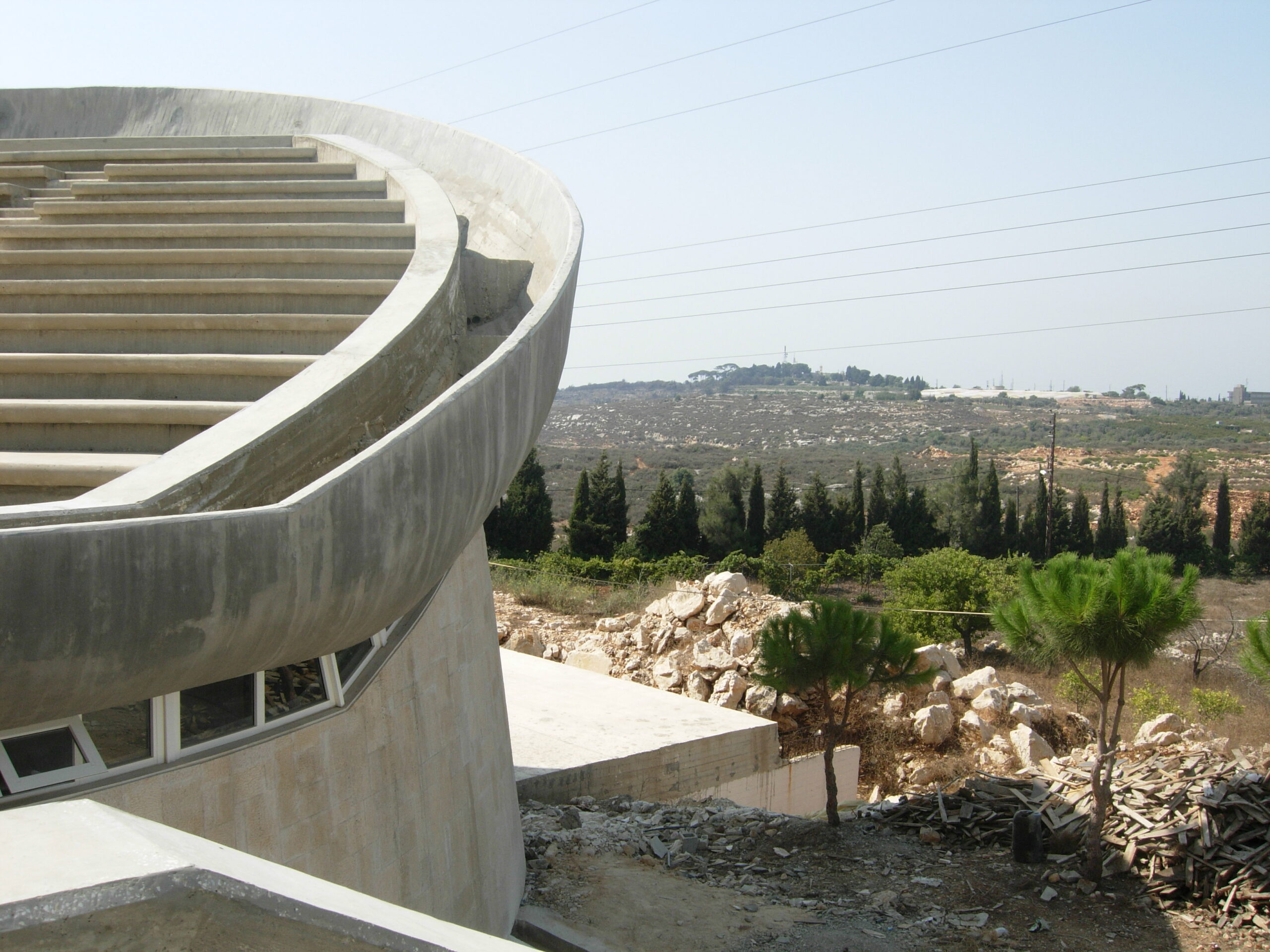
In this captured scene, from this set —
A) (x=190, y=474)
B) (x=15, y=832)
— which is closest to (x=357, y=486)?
(x=190, y=474)

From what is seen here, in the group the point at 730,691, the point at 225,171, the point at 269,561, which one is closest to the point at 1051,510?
the point at 730,691

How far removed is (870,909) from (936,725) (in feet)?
19.3

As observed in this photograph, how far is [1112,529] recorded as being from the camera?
36719mm

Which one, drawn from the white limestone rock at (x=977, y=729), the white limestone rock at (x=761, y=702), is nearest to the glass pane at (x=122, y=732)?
the white limestone rock at (x=761, y=702)

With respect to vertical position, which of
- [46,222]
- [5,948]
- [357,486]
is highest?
[46,222]

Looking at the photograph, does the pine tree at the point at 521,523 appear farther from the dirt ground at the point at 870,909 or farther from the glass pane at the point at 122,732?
the glass pane at the point at 122,732

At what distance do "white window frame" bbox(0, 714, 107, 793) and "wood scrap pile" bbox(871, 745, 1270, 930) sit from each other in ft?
26.4

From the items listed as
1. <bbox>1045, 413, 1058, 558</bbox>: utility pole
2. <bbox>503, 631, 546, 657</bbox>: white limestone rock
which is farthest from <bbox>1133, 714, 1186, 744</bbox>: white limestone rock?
<bbox>1045, 413, 1058, 558</bbox>: utility pole

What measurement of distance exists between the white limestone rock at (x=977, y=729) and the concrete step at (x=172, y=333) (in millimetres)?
10544

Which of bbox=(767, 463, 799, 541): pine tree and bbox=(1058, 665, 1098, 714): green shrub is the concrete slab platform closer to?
bbox=(1058, 665, 1098, 714): green shrub

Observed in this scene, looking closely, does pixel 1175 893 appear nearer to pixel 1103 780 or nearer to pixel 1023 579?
pixel 1103 780

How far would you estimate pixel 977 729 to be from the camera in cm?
1364

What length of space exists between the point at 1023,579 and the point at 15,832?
321 inches

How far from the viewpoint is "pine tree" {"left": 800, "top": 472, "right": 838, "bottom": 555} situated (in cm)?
3634
